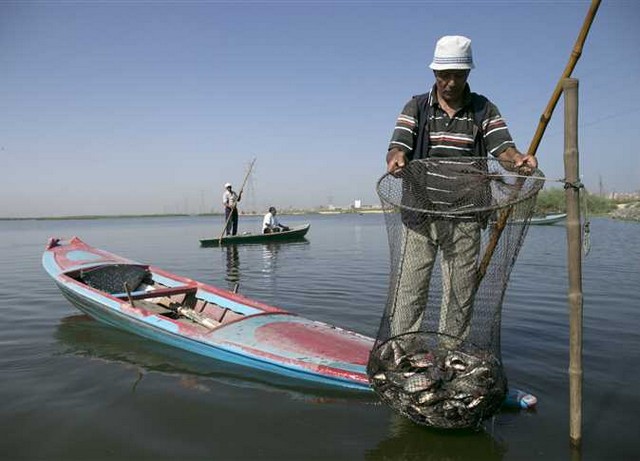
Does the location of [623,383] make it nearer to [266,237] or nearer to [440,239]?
[440,239]

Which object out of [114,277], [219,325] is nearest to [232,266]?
[114,277]

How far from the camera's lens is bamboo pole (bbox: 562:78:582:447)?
9.88 ft

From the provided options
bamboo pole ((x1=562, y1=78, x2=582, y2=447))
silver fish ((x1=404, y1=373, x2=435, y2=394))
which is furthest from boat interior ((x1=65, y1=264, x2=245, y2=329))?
bamboo pole ((x1=562, y1=78, x2=582, y2=447))

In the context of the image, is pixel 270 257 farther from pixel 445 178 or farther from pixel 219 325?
pixel 445 178

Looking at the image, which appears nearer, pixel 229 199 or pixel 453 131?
pixel 453 131

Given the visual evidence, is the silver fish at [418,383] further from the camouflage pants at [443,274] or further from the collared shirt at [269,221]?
the collared shirt at [269,221]

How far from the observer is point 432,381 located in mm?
3051

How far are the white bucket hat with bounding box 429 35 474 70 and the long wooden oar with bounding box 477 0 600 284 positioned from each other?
62 centimetres

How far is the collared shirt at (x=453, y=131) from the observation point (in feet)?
11.5

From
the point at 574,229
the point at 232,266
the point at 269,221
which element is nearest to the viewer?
the point at 574,229

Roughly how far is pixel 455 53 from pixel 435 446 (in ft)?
8.68

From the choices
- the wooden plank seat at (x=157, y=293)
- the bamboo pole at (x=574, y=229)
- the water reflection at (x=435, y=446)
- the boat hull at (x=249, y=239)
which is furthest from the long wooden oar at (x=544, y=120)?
the boat hull at (x=249, y=239)

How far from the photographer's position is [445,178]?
3.42 m

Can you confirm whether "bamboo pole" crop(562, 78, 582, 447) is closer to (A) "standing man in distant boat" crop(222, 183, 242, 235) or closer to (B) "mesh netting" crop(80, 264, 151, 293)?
(B) "mesh netting" crop(80, 264, 151, 293)
